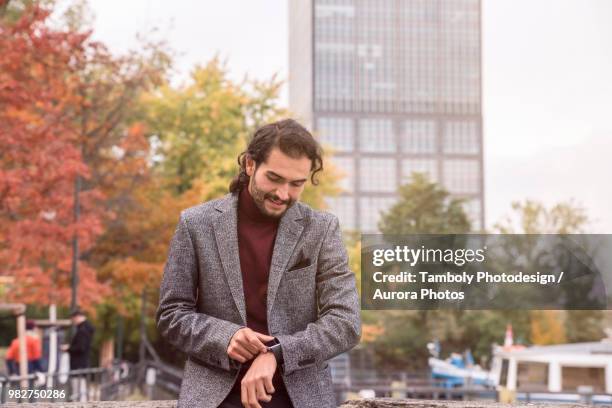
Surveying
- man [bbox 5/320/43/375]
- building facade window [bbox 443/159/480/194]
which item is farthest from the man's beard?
building facade window [bbox 443/159/480/194]

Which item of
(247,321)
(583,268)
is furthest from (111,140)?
(247,321)

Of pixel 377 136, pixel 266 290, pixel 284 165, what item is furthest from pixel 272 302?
pixel 377 136

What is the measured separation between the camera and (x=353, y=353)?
2969cm

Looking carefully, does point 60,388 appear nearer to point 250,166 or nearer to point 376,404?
point 376,404

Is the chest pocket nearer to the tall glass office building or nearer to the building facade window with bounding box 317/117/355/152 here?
the tall glass office building

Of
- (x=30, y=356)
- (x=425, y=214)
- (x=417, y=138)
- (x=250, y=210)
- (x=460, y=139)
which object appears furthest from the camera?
(x=460, y=139)

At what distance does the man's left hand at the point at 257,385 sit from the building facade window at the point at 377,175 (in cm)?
3121

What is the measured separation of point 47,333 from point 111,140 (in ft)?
12.3

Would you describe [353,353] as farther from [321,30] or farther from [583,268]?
[583,268]

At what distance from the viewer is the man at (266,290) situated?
6.31ft

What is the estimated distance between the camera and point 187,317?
1.96m

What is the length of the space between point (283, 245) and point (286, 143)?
0.70 feet

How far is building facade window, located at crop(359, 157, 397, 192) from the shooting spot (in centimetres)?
3444

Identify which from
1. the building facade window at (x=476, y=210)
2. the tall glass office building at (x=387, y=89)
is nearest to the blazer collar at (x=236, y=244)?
the tall glass office building at (x=387, y=89)
